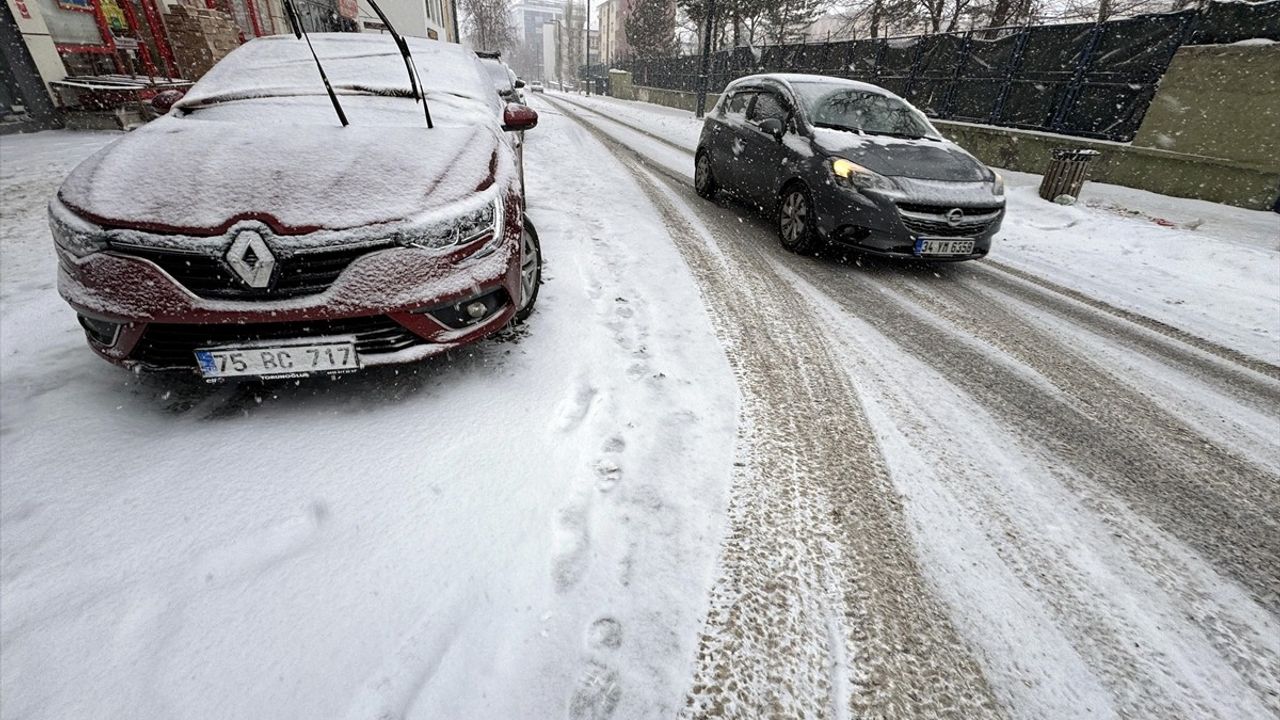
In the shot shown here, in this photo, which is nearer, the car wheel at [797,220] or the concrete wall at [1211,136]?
the car wheel at [797,220]

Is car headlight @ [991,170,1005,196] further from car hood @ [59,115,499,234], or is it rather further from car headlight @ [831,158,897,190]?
car hood @ [59,115,499,234]

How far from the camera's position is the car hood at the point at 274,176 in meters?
1.93

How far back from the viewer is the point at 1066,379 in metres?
3.03

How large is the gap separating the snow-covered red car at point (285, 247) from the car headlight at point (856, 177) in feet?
9.77

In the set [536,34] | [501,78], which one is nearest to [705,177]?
[501,78]

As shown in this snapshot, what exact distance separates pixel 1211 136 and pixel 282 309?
11.8 m

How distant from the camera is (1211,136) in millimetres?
7828

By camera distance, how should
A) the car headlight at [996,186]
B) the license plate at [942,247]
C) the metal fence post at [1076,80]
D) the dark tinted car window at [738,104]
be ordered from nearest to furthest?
the license plate at [942,247] → the car headlight at [996,186] → the dark tinted car window at [738,104] → the metal fence post at [1076,80]

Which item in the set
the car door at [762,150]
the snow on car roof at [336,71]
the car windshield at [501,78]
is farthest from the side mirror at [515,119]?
the car windshield at [501,78]

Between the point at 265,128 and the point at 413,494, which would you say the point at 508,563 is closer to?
the point at 413,494

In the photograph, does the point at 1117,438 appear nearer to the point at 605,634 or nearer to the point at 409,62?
the point at 605,634

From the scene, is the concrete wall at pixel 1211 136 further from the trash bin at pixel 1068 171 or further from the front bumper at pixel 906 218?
the front bumper at pixel 906 218

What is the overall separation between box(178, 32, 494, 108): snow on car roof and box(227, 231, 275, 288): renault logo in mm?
1675

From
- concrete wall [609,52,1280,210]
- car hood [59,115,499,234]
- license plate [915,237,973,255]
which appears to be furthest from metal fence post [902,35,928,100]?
car hood [59,115,499,234]
